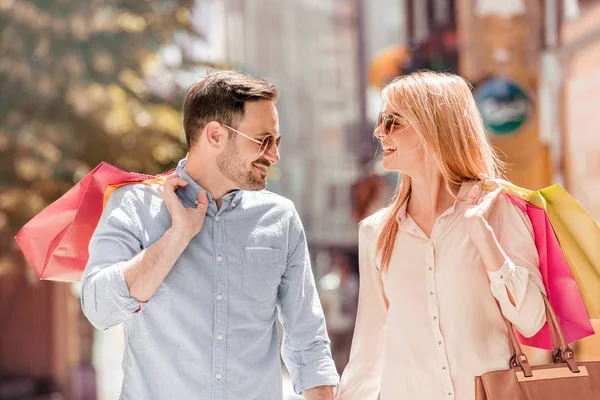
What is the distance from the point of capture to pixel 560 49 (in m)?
8.77

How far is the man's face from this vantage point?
9.30ft

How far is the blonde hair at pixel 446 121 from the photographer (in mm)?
2938

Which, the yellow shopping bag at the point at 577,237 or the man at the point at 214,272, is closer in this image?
the man at the point at 214,272

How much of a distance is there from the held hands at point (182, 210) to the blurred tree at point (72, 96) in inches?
278

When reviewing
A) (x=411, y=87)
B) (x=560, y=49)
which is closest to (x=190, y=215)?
(x=411, y=87)

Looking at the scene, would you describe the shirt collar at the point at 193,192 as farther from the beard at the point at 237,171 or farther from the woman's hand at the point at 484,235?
the woman's hand at the point at 484,235

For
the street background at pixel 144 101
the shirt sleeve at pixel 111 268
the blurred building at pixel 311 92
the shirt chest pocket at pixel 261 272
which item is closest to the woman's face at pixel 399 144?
the shirt chest pocket at pixel 261 272

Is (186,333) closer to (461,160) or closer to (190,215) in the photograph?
(190,215)

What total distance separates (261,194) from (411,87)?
61 cm

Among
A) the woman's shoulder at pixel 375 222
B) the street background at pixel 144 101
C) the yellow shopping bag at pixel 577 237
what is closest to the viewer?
the yellow shopping bag at pixel 577 237

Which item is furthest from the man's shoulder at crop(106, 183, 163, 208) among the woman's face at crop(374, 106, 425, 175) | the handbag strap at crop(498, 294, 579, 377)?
the handbag strap at crop(498, 294, 579, 377)

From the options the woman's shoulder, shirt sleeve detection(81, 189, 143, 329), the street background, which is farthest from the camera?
the street background

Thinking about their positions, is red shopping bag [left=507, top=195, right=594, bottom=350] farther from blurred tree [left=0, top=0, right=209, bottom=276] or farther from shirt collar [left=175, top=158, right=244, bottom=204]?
blurred tree [left=0, top=0, right=209, bottom=276]

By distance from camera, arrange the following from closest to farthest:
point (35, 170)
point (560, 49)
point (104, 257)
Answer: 1. point (104, 257)
2. point (560, 49)
3. point (35, 170)
